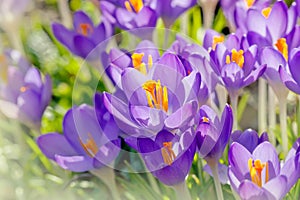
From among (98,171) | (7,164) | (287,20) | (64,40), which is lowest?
(7,164)

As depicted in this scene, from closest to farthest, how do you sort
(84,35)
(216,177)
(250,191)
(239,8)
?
(250,191), (216,177), (239,8), (84,35)

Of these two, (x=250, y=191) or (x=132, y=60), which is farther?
(x=132, y=60)

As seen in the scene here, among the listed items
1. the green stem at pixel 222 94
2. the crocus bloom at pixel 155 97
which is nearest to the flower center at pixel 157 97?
the crocus bloom at pixel 155 97

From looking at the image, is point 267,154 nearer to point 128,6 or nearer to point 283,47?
point 283,47

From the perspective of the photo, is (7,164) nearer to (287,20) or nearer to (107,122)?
(107,122)

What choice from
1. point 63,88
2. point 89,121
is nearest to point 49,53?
point 63,88

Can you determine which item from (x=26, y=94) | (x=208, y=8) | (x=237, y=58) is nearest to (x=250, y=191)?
(x=237, y=58)
